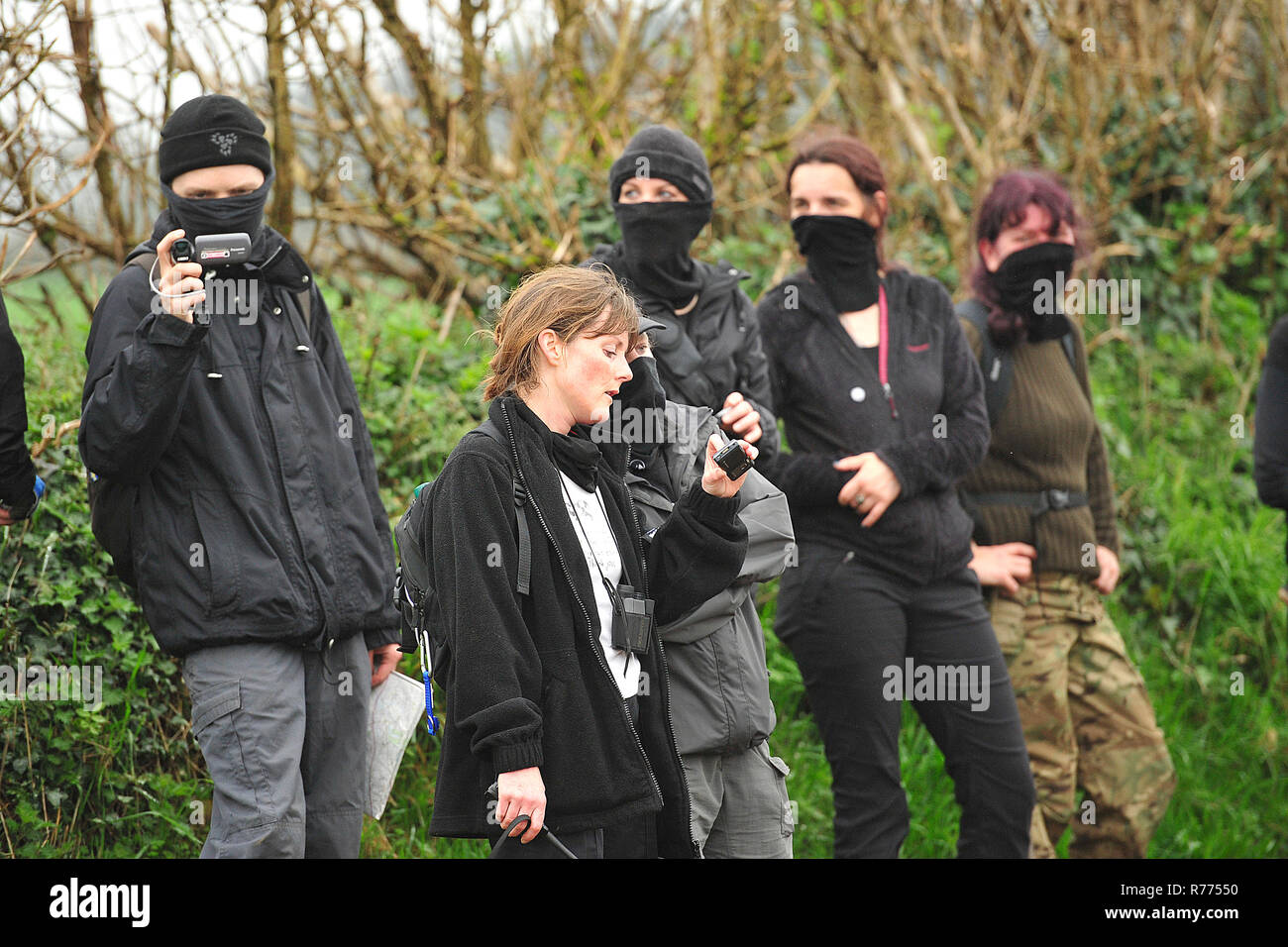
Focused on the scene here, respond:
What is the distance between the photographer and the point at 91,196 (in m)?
5.62

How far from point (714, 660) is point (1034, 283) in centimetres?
198

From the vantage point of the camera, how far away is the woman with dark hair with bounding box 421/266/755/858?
2.65 m

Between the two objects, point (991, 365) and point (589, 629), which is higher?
point (991, 365)

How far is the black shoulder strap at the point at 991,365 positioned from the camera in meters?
4.28

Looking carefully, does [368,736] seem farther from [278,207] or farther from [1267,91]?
[1267,91]

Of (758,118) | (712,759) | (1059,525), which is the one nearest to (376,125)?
(758,118)

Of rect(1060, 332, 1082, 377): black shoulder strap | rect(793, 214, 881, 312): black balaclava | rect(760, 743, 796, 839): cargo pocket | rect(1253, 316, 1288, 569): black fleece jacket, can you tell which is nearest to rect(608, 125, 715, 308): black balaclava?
rect(793, 214, 881, 312): black balaclava

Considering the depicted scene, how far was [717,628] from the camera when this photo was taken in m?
3.12

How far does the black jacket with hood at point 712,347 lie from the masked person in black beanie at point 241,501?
0.88 m

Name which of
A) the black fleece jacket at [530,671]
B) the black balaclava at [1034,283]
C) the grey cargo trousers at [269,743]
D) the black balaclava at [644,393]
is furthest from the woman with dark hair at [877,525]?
the grey cargo trousers at [269,743]

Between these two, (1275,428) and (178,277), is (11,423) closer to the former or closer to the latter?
(178,277)

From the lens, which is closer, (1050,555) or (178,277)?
(178,277)

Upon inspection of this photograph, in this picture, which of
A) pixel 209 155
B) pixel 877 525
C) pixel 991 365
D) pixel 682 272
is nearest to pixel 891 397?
pixel 877 525
